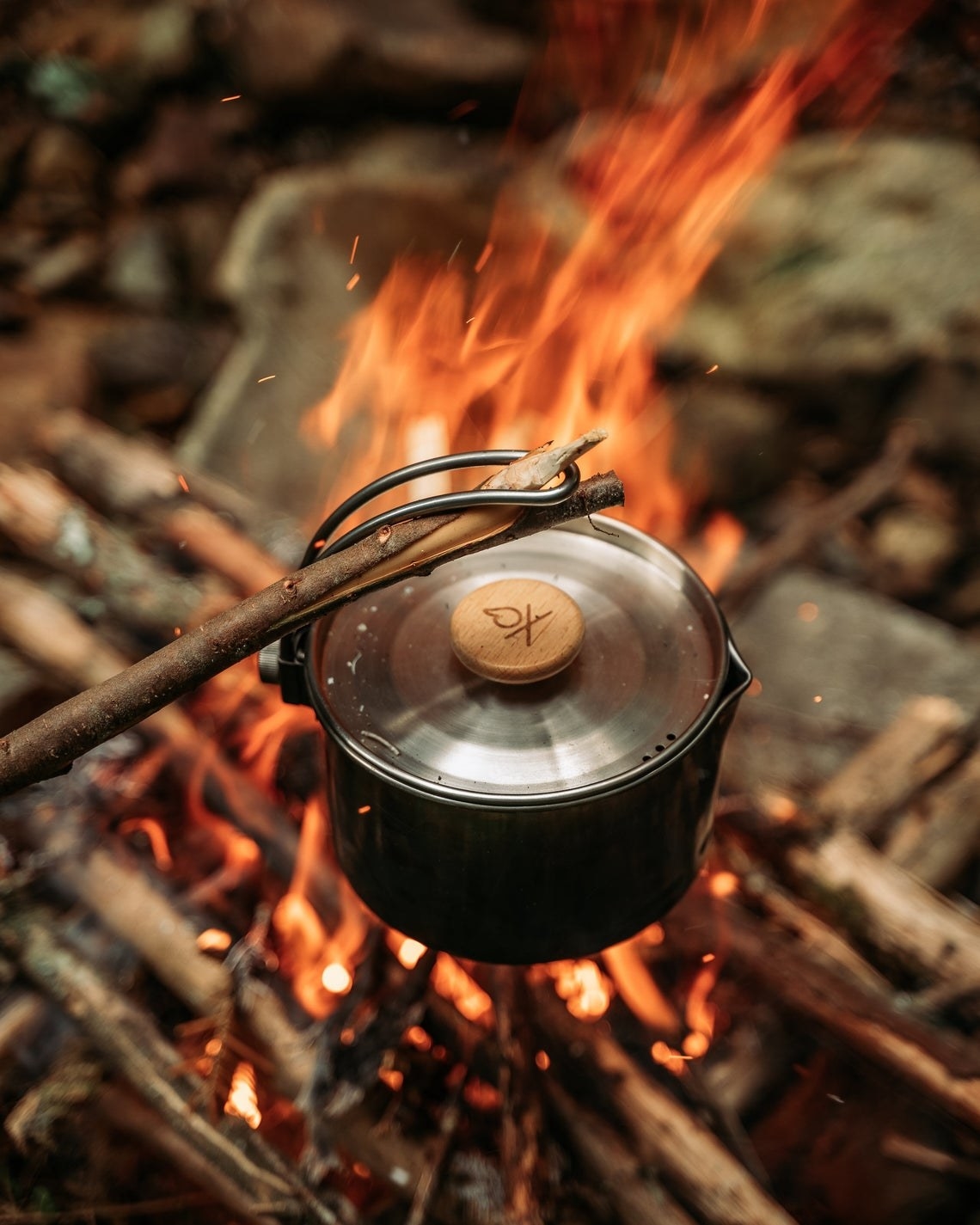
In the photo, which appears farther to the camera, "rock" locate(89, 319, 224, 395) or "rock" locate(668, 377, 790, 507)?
"rock" locate(89, 319, 224, 395)

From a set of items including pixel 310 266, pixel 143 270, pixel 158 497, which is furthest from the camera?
pixel 143 270

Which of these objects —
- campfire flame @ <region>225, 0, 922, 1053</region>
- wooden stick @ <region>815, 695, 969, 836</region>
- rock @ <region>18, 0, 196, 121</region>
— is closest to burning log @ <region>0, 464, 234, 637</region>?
campfire flame @ <region>225, 0, 922, 1053</region>

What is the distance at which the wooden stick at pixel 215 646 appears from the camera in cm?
155

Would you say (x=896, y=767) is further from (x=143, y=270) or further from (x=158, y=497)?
(x=143, y=270)

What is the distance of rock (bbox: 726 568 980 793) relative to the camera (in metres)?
3.33

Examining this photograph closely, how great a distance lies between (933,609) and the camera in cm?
420

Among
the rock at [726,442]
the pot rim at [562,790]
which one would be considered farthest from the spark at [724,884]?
the rock at [726,442]

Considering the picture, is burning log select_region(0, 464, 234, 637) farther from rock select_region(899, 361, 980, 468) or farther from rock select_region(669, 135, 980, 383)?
rock select_region(899, 361, 980, 468)

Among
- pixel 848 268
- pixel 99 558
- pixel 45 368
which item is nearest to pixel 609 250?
pixel 848 268

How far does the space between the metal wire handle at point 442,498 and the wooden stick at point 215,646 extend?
0.04 meters

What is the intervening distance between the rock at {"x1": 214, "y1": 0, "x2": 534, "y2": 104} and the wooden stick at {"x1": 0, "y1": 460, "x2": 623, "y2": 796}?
3730 mm

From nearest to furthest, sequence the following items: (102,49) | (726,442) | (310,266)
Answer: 1. (726,442)
2. (310,266)
3. (102,49)

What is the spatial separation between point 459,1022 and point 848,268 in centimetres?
336

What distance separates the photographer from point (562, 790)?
1.58m
